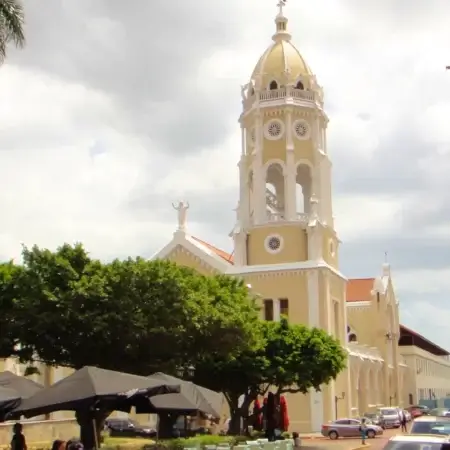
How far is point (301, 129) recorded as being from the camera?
178ft

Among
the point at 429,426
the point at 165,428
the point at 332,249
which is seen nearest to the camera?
the point at 429,426

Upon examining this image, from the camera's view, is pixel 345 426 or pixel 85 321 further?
pixel 345 426

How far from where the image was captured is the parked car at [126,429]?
1565 inches

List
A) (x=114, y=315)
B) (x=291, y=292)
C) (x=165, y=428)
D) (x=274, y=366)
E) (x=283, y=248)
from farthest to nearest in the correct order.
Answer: (x=283, y=248) → (x=291, y=292) → (x=274, y=366) → (x=114, y=315) → (x=165, y=428)

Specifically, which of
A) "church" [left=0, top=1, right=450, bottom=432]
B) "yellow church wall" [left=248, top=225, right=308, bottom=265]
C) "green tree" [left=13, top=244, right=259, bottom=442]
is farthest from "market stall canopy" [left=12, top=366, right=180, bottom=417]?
"yellow church wall" [left=248, top=225, right=308, bottom=265]

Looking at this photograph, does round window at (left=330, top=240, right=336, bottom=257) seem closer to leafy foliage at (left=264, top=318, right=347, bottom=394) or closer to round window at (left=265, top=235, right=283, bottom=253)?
round window at (left=265, top=235, right=283, bottom=253)

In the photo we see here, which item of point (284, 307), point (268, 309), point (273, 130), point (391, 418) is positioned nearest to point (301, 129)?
point (273, 130)

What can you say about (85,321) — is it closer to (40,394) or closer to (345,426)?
(40,394)

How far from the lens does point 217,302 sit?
3275 cm

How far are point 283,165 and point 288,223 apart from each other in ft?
12.4

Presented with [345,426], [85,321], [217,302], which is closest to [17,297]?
[85,321]

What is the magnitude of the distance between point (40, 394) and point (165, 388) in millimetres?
2535

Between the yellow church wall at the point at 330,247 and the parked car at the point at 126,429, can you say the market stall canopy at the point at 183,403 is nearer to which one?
the parked car at the point at 126,429

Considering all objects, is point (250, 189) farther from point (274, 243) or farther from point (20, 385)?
point (20, 385)
